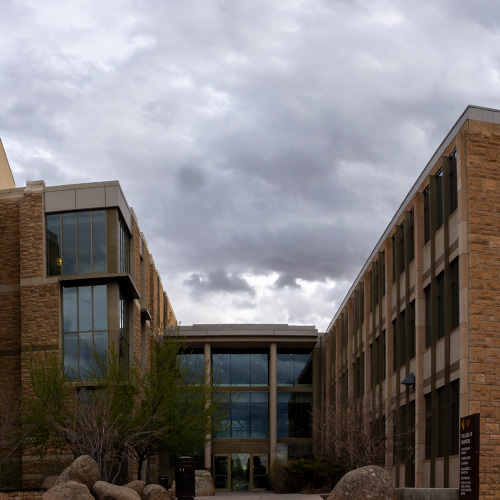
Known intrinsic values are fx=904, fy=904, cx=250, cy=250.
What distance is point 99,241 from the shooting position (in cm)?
4303

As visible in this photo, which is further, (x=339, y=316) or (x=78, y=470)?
(x=339, y=316)

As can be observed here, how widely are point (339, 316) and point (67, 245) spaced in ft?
69.2

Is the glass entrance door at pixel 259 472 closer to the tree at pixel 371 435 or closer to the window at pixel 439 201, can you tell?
the tree at pixel 371 435

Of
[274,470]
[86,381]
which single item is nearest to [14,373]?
[86,381]

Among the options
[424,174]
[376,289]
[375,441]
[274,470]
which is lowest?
[274,470]

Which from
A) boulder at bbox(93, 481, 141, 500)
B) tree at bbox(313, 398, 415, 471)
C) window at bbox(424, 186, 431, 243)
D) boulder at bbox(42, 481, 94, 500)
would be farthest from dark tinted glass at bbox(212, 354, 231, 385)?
boulder at bbox(42, 481, 94, 500)

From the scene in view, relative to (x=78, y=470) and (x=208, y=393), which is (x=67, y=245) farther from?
(x=78, y=470)

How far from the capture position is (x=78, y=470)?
2619 centimetres

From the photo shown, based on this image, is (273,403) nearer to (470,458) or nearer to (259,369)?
(259,369)

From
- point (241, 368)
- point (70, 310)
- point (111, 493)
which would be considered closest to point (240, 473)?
point (241, 368)

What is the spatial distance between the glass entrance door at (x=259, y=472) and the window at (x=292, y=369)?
565cm

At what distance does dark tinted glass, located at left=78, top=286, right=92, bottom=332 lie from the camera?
42812mm

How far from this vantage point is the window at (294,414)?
66.2 metres

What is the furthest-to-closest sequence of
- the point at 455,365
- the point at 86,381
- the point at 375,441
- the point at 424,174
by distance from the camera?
1. the point at 86,381
2. the point at 375,441
3. the point at 424,174
4. the point at 455,365
